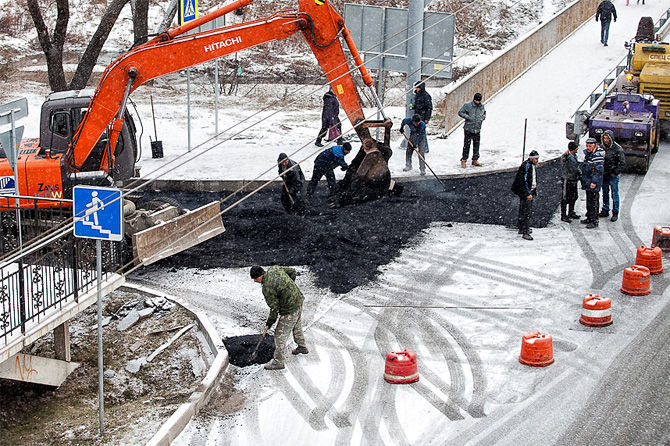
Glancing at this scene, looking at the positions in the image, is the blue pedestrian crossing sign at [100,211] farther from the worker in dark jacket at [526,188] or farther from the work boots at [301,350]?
the worker in dark jacket at [526,188]

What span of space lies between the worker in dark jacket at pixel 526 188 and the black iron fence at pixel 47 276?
24.7 ft

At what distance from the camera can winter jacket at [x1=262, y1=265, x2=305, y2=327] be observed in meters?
11.1

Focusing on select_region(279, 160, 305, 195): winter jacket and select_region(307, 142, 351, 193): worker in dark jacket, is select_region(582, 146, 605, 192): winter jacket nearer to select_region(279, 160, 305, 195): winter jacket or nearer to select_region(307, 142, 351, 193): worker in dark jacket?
select_region(307, 142, 351, 193): worker in dark jacket

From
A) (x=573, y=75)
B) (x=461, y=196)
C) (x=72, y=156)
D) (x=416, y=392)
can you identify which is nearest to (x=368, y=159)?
(x=461, y=196)

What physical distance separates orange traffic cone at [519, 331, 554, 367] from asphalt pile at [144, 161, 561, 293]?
3.66 m

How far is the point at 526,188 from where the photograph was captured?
52.7 ft

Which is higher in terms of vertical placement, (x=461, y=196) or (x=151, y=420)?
(x=461, y=196)

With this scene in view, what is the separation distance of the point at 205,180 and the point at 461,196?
19.2 feet

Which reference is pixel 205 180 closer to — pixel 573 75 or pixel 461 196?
pixel 461 196

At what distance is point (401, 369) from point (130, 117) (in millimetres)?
7994

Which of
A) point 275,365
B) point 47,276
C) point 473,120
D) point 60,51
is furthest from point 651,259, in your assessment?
point 60,51

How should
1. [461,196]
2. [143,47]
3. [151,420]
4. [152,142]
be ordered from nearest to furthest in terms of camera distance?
[151,420]
[143,47]
[461,196]
[152,142]

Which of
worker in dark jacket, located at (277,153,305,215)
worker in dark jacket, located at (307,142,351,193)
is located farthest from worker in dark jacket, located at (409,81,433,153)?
worker in dark jacket, located at (277,153,305,215)

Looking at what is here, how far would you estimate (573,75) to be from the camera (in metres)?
28.8
